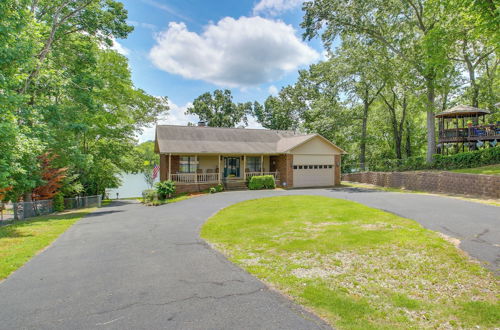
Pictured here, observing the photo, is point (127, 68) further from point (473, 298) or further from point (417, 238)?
point (473, 298)

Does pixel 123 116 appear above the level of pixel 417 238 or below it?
above

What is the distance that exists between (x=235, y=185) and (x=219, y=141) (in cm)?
476

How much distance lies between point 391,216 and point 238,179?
14969 millimetres

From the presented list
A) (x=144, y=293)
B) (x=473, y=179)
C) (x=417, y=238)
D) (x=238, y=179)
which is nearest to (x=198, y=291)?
(x=144, y=293)

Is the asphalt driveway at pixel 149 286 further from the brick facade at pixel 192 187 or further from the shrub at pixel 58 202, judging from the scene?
the brick facade at pixel 192 187

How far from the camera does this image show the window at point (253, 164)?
2602 centimetres

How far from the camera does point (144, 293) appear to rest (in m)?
4.91

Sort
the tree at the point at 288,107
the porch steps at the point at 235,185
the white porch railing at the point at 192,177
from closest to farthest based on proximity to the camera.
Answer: the white porch railing at the point at 192,177 → the porch steps at the point at 235,185 → the tree at the point at 288,107

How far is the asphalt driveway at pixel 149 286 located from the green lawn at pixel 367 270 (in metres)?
0.49

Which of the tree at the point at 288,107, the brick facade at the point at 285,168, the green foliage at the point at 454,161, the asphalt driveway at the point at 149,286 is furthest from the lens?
the tree at the point at 288,107

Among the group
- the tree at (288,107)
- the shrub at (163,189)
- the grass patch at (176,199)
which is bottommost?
the grass patch at (176,199)

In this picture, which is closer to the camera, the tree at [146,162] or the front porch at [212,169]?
the front porch at [212,169]

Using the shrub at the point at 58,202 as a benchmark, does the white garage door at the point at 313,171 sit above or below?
above

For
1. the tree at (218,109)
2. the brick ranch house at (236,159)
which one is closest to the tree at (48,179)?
the brick ranch house at (236,159)
